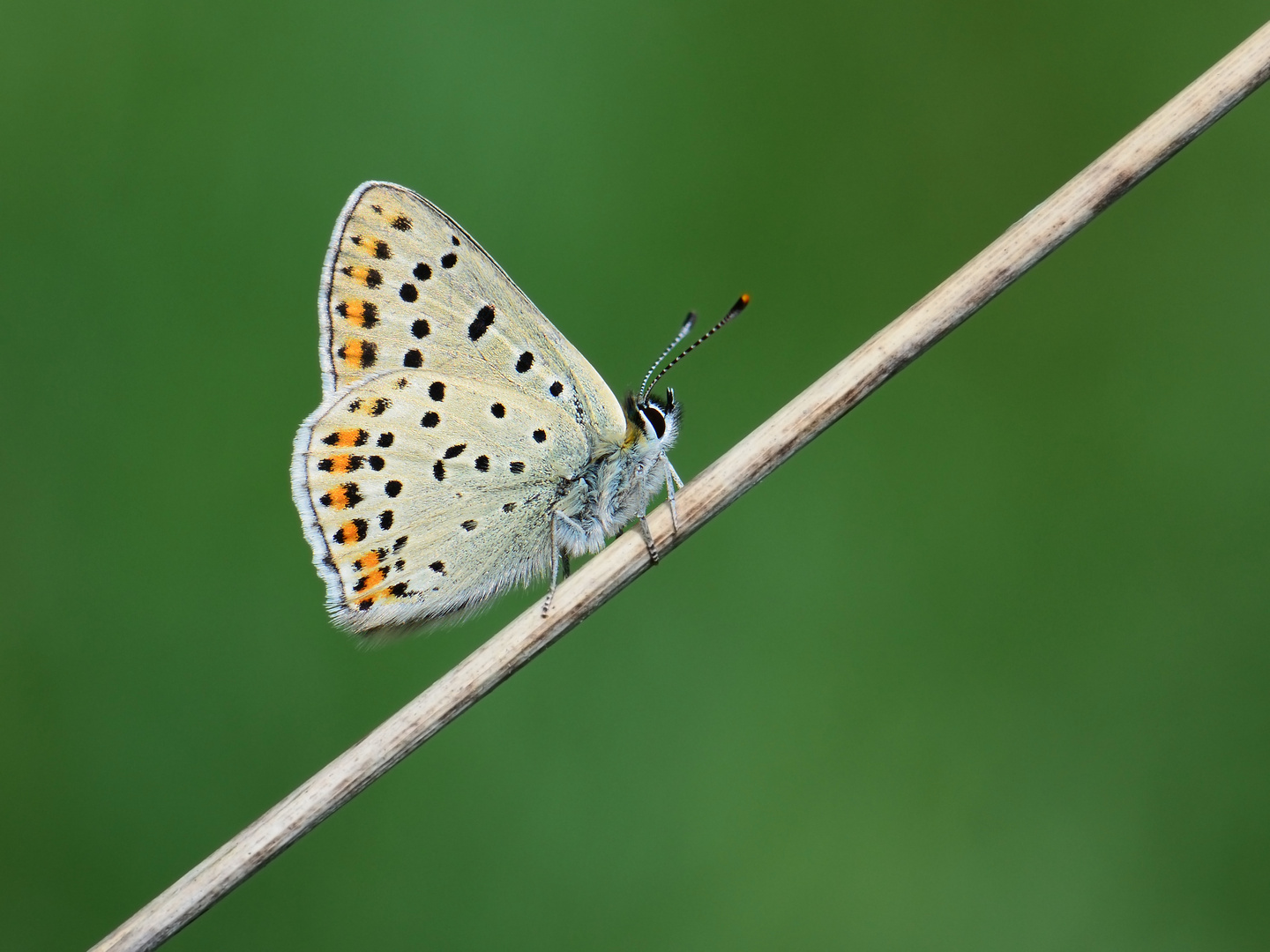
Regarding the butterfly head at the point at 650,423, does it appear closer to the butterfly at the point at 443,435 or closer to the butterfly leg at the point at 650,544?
the butterfly at the point at 443,435

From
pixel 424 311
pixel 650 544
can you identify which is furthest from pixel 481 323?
pixel 650 544

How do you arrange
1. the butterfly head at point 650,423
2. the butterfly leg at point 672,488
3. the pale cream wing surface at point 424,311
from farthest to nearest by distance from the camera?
the butterfly head at point 650,423, the pale cream wing surface at point 424,311, the butterfly leg at point 672,488

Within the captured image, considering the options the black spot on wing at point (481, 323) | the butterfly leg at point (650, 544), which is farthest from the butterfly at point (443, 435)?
the butterfly leg at point (650, 544)

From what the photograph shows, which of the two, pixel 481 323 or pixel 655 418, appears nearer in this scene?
pixel 481 323

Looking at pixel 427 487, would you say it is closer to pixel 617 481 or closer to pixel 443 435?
pixel 443 435

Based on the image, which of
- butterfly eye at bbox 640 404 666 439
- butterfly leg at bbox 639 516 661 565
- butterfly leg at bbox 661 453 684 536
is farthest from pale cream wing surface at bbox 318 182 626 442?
butterfly leg at bbox 639 516 661 565

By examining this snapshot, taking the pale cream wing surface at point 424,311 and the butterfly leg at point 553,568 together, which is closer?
A: the butterfly leg at point 553,568

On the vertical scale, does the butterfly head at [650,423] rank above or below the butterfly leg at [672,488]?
above

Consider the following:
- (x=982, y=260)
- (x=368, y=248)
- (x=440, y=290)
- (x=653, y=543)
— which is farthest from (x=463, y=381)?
(x=982, y=260)
